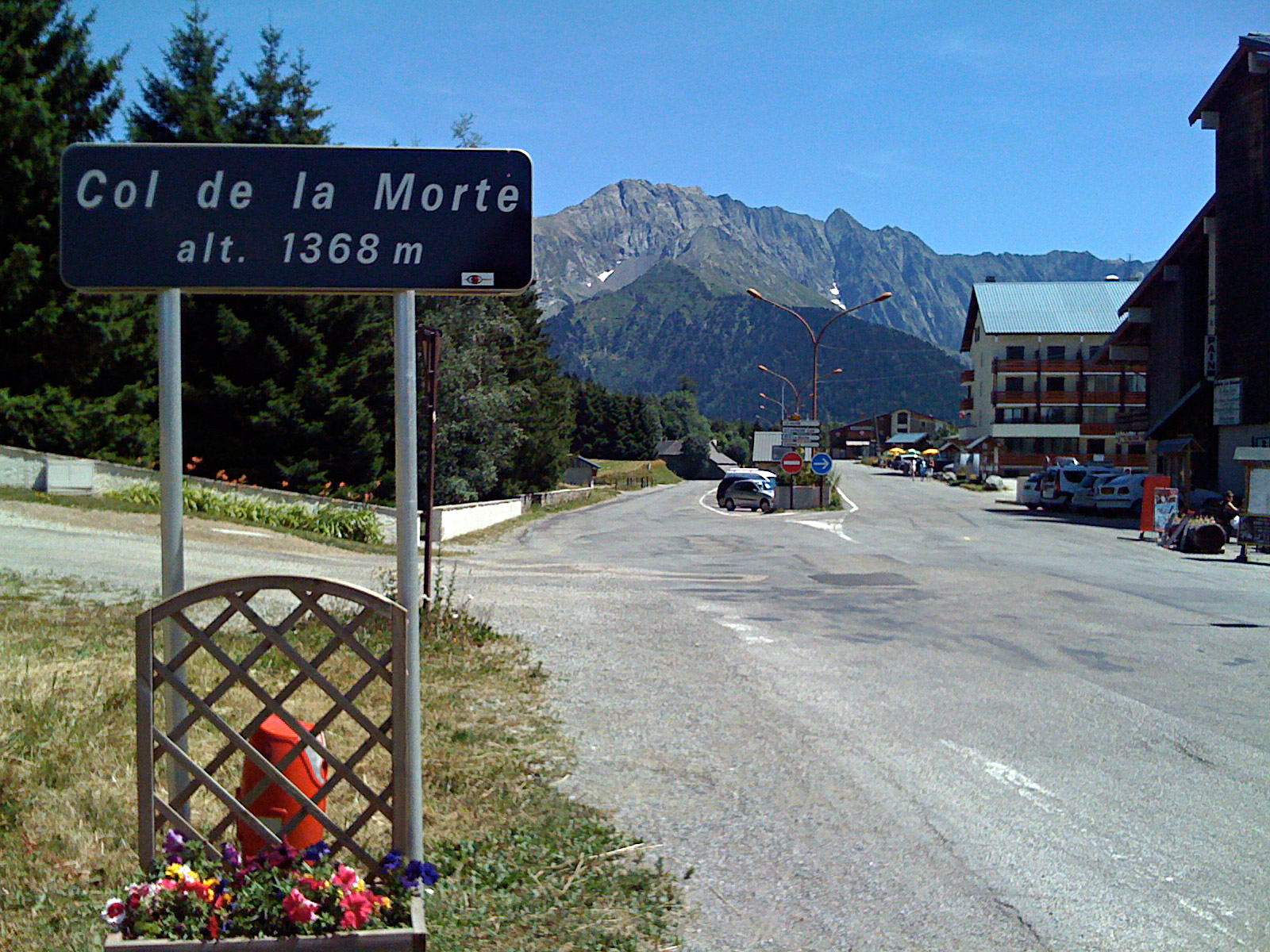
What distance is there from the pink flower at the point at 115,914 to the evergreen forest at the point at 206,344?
15.9m

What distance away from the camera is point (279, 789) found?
4074 mm

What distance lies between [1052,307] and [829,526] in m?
65.1

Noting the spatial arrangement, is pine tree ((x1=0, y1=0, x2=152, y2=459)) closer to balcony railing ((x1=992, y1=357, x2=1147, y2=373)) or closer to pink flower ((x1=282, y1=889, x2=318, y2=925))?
pink flower ((x1=282, y1=889, x2=318, y2=925))

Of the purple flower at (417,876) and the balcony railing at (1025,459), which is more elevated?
the purple flower at (417,876)

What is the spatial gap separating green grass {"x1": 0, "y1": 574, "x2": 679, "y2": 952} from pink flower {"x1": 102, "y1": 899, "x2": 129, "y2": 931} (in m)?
0.38

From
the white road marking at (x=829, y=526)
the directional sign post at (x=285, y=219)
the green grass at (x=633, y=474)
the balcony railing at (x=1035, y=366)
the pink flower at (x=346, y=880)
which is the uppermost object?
the balcony railing at (x=1035, y=366)

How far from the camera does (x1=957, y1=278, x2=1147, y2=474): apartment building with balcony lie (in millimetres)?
86062

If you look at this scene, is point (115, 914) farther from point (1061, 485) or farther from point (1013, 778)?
point (1061, 485)

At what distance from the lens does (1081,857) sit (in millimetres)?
5055

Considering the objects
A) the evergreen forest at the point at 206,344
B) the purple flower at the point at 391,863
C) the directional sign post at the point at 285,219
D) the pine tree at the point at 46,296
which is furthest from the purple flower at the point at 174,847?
the pine tree at the point at 46,296

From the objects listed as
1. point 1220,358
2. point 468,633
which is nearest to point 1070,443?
point 1220,358

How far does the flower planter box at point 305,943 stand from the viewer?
3.39 m

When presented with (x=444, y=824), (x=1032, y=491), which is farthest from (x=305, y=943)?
(x=1032, y=491)

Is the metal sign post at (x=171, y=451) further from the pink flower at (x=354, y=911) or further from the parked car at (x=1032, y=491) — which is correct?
the parked car at (x=1032, y=491)
